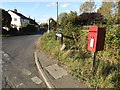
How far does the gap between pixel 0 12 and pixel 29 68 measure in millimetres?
16346

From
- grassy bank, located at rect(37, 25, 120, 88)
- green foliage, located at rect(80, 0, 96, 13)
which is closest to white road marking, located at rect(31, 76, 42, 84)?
grassy bank, located at rect(37, 25, 120, 88)

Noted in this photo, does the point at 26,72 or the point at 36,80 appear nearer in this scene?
the point at 36,80

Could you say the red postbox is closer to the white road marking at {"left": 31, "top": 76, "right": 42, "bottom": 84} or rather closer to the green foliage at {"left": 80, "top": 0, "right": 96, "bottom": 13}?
the white road marking at {"left": 31, "top": 76, "right": 42, "bottom": 84}

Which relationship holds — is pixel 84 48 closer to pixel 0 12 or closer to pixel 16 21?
pixel 0 12

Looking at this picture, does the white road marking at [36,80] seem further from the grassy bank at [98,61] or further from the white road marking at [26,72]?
the grassy bank at [98,61]

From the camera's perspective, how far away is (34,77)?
10.3ft

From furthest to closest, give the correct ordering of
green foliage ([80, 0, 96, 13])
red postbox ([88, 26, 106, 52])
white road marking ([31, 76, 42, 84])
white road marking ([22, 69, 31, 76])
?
green foliage ([80, 0, 96, 13]) → white road marking ([22, 69, 31, 76]) → white road marking ([31, 76, 42, 84]) → red postbox ([88, 26, 106, 52])

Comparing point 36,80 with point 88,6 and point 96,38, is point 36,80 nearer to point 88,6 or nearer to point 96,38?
point 96,38

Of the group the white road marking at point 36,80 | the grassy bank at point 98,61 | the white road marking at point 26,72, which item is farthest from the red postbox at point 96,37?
the white road marking at point 26,72

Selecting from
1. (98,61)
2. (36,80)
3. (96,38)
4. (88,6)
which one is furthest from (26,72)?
(88,6)

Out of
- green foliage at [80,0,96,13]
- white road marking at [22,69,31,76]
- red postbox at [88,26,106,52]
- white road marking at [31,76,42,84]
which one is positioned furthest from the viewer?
green foliage at [80,0,96,13]

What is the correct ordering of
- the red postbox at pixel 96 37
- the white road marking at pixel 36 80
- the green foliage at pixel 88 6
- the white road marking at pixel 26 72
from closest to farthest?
the red postbox at pixel 96 37, the white road marking at pixel 36 80, the white road marking at pixel 26 72, the green foliage at pixel 88 6

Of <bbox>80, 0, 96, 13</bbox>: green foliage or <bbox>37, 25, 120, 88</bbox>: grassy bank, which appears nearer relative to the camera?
<bbox>37, 25, 120, 88</bbox>: grassy bank

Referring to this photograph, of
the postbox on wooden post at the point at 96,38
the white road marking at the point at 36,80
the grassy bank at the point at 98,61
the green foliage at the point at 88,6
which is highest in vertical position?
the green foliage at the point at 88,6
